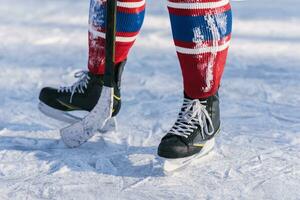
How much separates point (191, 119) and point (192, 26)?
0.26 meters

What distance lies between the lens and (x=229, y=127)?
2256mm

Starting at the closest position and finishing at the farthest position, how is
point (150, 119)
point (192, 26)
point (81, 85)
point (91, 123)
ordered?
point (192, 26)
point (91, 123)
point (81, 85)
point (150, 119)

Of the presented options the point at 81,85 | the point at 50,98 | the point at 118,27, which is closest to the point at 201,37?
the point at 118,27

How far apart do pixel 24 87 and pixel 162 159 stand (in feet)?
3.62

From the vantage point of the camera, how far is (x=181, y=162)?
185 cm

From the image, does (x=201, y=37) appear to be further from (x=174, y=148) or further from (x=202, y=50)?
(x=174, y=148)

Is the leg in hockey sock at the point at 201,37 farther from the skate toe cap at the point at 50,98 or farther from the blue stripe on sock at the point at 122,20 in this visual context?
the skate toe cap at the point at 50,98

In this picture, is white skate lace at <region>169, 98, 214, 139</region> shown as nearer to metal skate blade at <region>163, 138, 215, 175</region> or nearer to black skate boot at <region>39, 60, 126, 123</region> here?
metal skate blade at <region>163, 138, 215, 175</region>

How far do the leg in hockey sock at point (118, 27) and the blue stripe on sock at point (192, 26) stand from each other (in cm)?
23

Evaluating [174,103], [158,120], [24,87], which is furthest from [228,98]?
[24,87]

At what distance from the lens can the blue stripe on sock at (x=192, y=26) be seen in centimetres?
182

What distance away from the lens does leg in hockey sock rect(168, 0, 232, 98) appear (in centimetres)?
181

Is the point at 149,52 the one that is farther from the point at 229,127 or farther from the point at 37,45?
the point at 229,127

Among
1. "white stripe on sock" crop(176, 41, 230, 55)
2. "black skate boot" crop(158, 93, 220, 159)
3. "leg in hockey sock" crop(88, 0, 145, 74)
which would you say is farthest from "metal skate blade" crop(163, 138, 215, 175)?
"leg in hockey sock" crop(88, 0, 145, 74)
